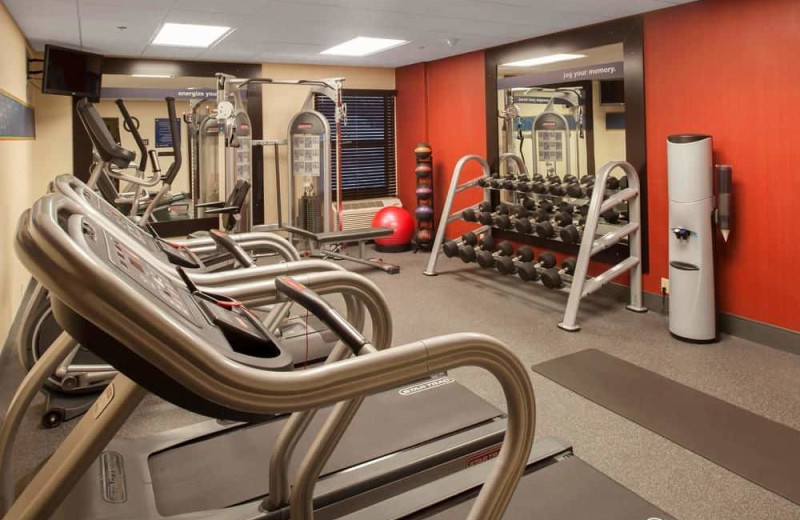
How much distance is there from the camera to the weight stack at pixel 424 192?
6.80 m

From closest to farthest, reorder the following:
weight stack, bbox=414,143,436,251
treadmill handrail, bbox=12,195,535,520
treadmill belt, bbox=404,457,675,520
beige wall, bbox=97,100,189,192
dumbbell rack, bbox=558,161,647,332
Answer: treadmill handrail, bbox=12,195,535,520, treadmill belt, bbox=404,457,675,520, dumbbell rack, bbox=558,161,647,332, beige wall, bbox=97,100,189,192, weight stack, bbox=414,143,436,251

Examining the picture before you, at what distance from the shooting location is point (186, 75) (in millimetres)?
6469

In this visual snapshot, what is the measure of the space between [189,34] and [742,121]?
14.4ft

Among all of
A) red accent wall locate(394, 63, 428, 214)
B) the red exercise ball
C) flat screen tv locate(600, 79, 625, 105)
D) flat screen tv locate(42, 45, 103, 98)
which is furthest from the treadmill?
red accent wall locate(394, 63, 428, 214)

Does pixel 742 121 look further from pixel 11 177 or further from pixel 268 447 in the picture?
pixel 11 177

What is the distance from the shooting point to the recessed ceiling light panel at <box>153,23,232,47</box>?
15.1 feet

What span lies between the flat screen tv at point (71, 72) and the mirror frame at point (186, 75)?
44 cm

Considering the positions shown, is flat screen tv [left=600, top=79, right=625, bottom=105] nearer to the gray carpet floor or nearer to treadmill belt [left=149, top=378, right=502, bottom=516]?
the gray carpet floor

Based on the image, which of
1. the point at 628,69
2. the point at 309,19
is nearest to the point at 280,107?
the point at 309,19

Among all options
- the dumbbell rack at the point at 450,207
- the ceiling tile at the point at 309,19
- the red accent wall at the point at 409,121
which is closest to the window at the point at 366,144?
the red accent wall at the point at 409,121

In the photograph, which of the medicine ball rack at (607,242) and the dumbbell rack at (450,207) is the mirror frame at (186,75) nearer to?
the dumbbell rack at (450,207)

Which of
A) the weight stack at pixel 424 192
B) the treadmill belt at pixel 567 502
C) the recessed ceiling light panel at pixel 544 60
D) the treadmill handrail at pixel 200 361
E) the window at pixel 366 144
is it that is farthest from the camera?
the window at pixel 366 144

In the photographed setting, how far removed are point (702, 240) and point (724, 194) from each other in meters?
0.32

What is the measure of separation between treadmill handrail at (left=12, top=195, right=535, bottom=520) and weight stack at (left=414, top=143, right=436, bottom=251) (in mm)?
5816
